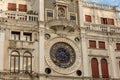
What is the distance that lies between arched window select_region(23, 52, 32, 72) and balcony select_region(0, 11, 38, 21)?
14.8ft

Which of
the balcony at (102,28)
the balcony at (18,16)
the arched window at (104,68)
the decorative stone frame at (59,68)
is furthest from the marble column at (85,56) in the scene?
the balcony at (18,16)

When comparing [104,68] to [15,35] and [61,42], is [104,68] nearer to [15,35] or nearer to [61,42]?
[61,42]

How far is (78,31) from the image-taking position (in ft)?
121

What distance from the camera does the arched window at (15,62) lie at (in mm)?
31869

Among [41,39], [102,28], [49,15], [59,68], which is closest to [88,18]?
[102,28]

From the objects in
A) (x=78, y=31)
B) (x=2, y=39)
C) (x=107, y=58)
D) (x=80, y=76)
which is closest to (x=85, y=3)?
(x=78, y=31)

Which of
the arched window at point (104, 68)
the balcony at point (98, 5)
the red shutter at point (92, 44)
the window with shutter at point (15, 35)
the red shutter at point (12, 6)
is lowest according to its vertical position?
the arched window at point (104, 68)

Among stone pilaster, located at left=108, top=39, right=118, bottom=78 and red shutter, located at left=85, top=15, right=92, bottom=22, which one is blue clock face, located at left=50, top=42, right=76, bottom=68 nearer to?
stone pilaster, located at left=108, top=39, right=118, bottom=78

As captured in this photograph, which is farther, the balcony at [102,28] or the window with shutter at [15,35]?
the balcony at [102,28]

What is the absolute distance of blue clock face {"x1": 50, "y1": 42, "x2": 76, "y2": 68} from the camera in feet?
112

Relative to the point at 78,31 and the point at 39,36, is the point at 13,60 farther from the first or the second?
the point at 78,31

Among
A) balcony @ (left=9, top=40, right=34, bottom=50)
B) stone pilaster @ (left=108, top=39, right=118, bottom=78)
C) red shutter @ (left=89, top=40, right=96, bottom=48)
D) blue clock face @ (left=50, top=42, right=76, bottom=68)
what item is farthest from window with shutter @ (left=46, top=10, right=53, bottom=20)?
stone pilaster @ (left=108, top=39, right=118, bottom=78)

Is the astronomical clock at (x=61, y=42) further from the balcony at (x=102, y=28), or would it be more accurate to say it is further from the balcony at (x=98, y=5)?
the balcony at (x=98, y=5)

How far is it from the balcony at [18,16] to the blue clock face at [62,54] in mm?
4432
